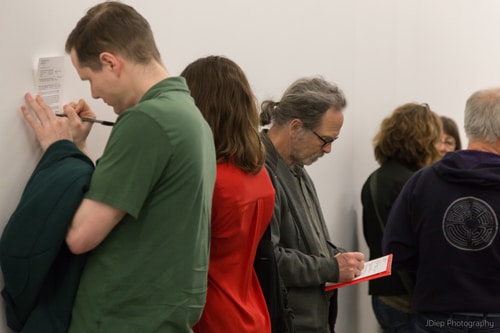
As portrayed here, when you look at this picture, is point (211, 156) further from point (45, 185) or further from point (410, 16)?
point (410, 16)

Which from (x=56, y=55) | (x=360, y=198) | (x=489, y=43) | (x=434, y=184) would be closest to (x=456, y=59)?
(x=489, y=43)

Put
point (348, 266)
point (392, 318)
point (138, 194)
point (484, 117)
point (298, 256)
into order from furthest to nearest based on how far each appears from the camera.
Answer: point (392, 318) < point (484, 117) < point (348, 266) < point (298, 256) < point (138, 194)

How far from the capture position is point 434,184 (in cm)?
310

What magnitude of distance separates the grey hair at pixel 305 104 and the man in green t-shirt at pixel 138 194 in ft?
3.31

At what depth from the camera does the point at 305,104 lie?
2996mm

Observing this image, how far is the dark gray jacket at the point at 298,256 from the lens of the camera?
111 inches

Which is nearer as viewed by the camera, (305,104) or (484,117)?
(305,104)

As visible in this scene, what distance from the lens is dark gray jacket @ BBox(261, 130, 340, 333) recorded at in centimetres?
281

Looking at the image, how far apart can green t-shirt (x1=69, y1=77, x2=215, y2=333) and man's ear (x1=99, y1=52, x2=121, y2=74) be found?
3.6 inches

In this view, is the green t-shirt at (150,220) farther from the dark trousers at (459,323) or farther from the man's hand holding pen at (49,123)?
the dark trousers at (459,323)

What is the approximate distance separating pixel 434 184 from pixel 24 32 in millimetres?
1607

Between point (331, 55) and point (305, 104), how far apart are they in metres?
1.02

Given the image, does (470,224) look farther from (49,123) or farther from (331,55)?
(49,123)

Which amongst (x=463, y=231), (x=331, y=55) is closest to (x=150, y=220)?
(x=463, y=231)
